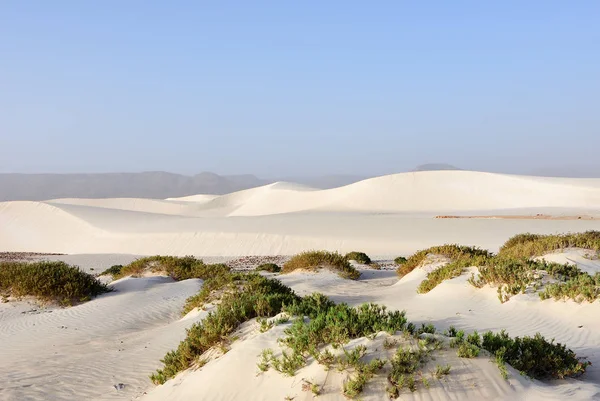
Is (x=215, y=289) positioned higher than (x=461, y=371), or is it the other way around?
(x=461, y=371)

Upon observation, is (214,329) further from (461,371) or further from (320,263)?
(320,263)

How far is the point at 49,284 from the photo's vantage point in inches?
468

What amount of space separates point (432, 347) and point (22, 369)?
598cm

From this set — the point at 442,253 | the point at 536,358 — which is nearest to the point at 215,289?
the point at 536,358

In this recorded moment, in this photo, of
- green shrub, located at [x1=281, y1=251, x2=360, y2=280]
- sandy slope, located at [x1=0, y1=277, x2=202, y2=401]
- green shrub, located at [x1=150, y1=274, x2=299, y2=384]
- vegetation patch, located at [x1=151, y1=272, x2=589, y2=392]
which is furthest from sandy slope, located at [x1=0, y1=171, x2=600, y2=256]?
vegetation patch, located at [x1=151, y1=272, x2=589, y2=392]

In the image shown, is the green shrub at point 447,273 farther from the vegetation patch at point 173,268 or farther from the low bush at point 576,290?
the vegetation patch at point 173,268

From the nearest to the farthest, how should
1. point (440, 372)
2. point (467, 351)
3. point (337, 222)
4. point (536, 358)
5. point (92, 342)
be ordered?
point (440, 372)
point (467, 351)
point (536, 358)
point (92, 342)
point (337, 222)

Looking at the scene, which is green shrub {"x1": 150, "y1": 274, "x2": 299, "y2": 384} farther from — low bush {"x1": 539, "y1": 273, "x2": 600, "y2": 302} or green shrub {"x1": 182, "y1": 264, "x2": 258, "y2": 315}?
low bush {"x1": 539, "y1": 273, "x2": 600, "y2": 302}

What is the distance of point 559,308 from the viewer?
8125 mm

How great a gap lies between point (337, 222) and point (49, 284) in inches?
975

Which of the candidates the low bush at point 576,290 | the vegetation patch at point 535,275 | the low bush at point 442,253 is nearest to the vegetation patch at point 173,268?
the low bush at point 442,253

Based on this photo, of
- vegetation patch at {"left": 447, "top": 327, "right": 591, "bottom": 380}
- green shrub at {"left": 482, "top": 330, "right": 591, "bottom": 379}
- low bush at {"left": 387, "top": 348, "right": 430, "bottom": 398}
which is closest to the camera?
low bush at {"left": 387, "top": 348, "right": 430, "bottom": 398}

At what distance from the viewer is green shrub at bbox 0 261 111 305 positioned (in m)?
11.8

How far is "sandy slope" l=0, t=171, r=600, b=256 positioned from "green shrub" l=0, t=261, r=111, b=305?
16.0 metres
